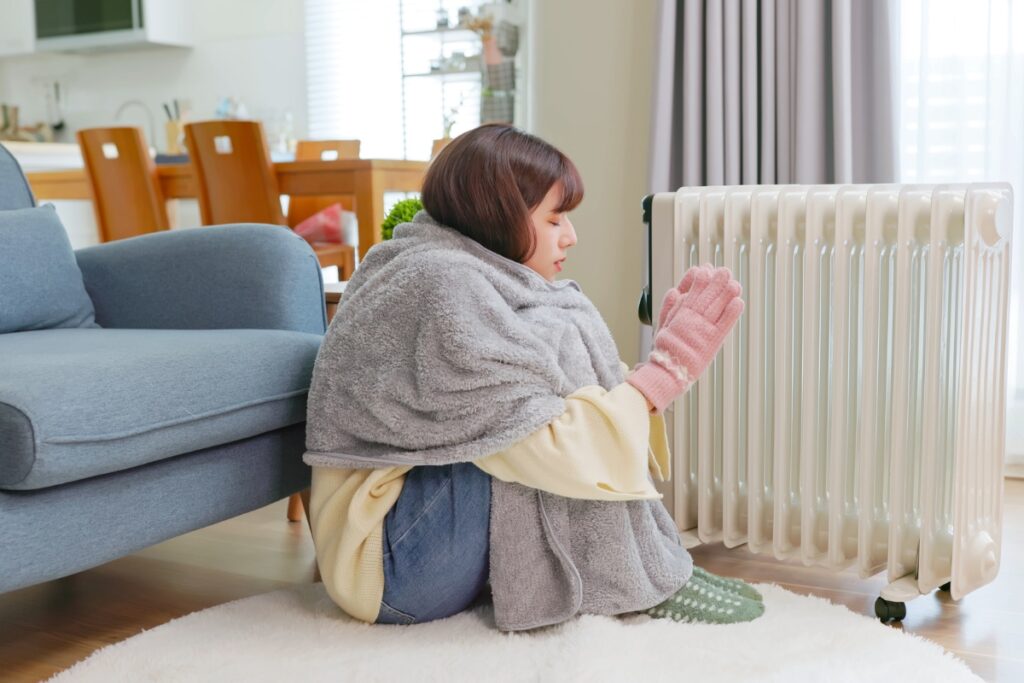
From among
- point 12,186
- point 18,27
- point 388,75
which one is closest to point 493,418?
point 12,186

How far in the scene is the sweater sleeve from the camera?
Result: 1.28m

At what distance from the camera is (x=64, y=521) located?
1.29 m

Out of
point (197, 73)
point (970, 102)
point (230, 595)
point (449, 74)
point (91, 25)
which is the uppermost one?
point (91, 25)

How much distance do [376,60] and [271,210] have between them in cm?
192

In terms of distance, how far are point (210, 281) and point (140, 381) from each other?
20.5 inches

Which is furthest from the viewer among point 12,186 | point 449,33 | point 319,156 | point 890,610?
point 449,33

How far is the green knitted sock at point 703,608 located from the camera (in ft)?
4.76

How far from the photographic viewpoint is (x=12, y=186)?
200cm

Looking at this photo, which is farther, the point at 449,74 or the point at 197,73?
the point at 197,73

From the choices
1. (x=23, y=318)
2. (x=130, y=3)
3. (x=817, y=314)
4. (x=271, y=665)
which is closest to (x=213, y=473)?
(x=271, y=665)

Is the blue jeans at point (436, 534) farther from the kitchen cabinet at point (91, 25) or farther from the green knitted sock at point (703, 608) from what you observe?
the kitchen cabinet at point (91, 25)

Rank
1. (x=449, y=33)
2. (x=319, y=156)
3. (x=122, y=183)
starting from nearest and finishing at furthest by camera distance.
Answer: (x=122, y=183), (x=319, y=156), (x=449, y=33)

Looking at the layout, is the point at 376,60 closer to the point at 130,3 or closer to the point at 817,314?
the point at 130,3

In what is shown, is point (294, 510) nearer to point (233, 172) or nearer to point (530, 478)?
point (530, 478)
